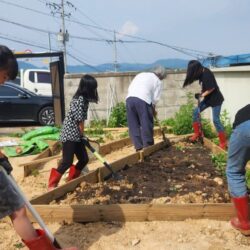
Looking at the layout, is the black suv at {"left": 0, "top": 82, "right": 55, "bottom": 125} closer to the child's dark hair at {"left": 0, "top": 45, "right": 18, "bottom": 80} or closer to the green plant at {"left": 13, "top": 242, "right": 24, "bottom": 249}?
the green plant at {"left": 13, "top": 242, "right": 24, "bottom": 249}

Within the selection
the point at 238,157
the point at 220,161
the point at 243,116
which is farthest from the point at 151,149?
the point at 243,116

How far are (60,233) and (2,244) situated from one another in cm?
Answer: 52

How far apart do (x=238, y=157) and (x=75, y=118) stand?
2087 millimetres

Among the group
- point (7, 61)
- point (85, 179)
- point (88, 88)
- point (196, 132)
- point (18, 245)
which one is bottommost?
point (18, 245)

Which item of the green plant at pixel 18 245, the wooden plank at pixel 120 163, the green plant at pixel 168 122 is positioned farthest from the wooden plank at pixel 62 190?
the green plant at pixel 168 122

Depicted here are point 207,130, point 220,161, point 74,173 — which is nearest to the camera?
point 74,173

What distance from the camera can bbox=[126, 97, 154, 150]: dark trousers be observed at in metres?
7.45

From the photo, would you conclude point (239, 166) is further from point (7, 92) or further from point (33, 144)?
point (7, 92)

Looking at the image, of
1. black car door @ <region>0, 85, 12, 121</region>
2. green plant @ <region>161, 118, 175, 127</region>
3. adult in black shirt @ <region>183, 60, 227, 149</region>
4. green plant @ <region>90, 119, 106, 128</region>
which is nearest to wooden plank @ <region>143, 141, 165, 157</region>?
adult in black shirt @ <region>183, 60, 227, 149</region>

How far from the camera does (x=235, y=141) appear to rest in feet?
13.2

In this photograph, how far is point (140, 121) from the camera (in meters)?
7.56

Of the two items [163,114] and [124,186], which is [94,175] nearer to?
[124,186]

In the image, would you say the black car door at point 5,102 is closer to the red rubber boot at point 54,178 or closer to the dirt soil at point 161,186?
the dirt soil at point 161,186

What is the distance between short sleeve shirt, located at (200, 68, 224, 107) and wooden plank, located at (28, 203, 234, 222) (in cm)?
399
